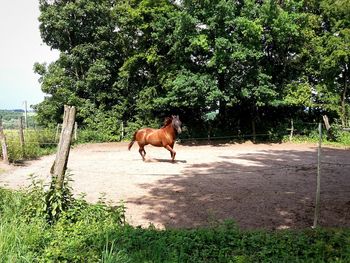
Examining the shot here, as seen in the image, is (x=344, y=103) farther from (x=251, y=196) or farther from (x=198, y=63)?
(x=251, y=196)

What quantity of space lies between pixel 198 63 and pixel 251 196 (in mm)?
17611

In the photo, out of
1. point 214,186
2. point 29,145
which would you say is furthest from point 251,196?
point 29,145

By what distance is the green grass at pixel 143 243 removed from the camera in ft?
17.0

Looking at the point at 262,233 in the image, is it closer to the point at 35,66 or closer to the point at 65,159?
the point at 65,159

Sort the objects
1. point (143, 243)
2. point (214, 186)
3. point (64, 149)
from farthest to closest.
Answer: point (214, 186)
point (64, 149)
point (143, 243)

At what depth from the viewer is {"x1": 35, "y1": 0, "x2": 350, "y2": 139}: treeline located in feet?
79.4

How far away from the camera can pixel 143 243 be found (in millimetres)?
5688

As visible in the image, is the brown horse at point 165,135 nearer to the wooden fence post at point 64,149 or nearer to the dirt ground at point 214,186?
the dirt ground at point 214,186

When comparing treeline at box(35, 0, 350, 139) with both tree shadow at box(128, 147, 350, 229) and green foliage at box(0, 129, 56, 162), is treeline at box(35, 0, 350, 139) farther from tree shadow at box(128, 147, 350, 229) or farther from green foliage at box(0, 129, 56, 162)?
tree shadow at box(128, 147, 350, 229)

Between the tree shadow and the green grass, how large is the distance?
1634 mm

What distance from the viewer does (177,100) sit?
2534cm

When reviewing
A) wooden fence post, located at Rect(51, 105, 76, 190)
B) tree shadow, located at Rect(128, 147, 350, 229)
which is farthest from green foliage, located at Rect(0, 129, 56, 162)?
wooden fence post, located at Rect(51, 105, 76, 190)

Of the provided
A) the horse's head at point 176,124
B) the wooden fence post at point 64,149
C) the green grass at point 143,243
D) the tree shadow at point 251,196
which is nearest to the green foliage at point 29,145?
the horse's head at point 176,124

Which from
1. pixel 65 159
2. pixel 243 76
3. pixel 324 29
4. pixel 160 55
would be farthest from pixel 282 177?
pixel 324 29
